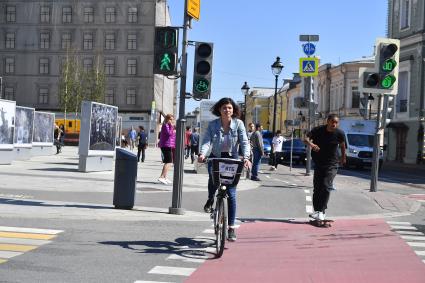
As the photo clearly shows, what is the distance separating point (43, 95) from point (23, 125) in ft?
183

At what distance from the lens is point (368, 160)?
33.1 meters

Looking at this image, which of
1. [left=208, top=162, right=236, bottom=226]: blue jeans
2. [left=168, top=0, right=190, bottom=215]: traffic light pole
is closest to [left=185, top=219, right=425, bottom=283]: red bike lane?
[left=208, top=162, right=236, bottom=226]: blue jeans

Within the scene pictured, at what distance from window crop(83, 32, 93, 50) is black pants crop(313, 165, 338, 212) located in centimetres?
7163

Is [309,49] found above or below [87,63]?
below

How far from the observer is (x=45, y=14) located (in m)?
78.9

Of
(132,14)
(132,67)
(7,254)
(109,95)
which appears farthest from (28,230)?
(132,14)

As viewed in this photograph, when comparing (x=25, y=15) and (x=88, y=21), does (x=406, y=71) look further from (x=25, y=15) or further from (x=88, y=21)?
(x=25, y=15)

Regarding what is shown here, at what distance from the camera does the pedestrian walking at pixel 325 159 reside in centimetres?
1012

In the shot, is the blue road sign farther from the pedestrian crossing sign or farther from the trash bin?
the trash bin

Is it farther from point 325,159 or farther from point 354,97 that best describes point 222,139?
point 354,97

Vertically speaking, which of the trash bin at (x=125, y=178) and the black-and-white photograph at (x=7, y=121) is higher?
the black-and-white photograph at (x=7, y=121)

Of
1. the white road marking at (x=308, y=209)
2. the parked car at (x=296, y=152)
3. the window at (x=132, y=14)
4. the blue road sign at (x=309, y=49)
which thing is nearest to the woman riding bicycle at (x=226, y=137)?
the white road marking at (x=308, y=209)

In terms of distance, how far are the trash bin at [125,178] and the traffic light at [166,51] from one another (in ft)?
5.27

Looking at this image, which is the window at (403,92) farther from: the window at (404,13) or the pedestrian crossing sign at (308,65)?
the pedestrian crossing sign at (308,65)
